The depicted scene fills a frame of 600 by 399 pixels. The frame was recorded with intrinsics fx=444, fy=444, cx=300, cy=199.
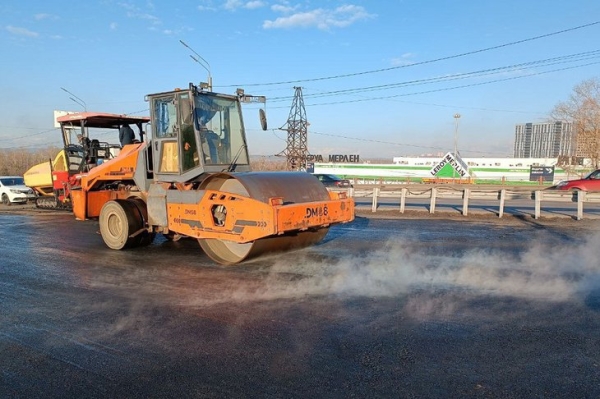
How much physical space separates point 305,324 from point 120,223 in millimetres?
5650

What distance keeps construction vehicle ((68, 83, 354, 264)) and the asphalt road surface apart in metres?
0.53

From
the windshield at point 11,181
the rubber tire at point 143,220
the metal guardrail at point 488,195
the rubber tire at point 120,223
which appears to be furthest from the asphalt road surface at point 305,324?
the windshield at point 11,181

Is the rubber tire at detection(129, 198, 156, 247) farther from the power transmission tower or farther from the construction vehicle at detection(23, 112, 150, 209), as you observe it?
the power transmission tower

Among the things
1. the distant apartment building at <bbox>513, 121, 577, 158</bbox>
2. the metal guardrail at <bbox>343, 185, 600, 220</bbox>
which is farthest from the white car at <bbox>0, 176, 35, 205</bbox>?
the distant apartment building at <bbox>513, 121, 577, 158</bbox>

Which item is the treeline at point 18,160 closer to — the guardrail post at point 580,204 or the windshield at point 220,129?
the windshield at point 220,129

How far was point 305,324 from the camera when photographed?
15.9 ft

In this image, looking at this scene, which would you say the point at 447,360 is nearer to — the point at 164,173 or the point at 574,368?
the point at 574,368

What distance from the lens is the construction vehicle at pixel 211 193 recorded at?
6.85 m

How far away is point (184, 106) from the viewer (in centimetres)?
766

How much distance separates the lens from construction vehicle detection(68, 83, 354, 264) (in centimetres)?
685

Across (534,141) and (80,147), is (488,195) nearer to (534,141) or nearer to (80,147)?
(80,147)

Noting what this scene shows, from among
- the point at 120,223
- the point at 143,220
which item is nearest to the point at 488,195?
the point at 143,220

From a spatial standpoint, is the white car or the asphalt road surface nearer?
the asphalt road surface

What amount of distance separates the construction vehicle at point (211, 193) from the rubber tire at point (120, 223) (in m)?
0.02
